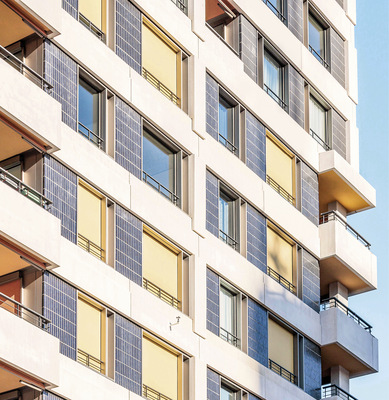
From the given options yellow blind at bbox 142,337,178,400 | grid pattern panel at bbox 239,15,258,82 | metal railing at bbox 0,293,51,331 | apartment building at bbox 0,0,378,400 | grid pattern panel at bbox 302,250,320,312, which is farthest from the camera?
grid pattern panel at bbox 302,250,320,312

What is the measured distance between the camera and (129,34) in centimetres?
3769

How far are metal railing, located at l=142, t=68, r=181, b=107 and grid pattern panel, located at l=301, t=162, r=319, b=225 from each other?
6.67 metres

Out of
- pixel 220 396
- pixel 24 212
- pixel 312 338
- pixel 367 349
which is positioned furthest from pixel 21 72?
pixel 367 349

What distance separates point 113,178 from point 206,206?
4.28 metres

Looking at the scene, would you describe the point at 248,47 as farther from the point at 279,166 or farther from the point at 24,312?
the point at 24,312

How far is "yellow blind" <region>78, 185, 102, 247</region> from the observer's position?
113 ft

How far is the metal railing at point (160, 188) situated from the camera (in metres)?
37.4

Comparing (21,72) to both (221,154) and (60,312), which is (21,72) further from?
(221,154)

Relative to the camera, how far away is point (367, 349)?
1796 inches

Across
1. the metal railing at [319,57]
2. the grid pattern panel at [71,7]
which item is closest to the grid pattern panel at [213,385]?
the grid pattern panel at [71,7]

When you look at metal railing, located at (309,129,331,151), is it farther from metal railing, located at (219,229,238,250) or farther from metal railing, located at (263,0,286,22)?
metal railing, located at (219,229,238,250)

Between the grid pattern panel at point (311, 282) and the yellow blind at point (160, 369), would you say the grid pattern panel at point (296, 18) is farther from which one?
the yellow blind at point (160, 369)

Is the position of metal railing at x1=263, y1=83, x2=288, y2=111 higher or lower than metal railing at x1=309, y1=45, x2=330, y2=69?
lower

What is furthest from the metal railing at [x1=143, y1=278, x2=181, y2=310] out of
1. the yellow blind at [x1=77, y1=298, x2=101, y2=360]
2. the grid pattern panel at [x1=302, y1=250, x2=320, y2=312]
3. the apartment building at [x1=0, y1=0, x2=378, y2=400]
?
the grid pattern panel at [x1=302, y1=250, x2=320, y2=312]
